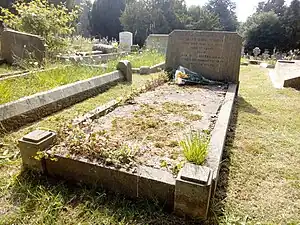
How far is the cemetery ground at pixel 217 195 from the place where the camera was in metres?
1.67

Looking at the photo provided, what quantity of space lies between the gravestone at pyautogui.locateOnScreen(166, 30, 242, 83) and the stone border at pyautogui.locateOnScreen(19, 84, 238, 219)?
12.1 ft

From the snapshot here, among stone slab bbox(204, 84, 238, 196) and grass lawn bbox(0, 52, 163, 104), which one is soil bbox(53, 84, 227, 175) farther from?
grass lawn bbox(0, 52, 163, 104)

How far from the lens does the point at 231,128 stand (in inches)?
133

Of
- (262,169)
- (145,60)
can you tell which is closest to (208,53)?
(145,60)

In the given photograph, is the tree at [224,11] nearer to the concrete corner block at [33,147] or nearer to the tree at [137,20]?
the tree at [137,20]

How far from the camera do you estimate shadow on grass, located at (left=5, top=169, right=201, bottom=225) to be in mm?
1627

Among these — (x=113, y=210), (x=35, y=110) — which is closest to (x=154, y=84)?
(x=35, y=110)

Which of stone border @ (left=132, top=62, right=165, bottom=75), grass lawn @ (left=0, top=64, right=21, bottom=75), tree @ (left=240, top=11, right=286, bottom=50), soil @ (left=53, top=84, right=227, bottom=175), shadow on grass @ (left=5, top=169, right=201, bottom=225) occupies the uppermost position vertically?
tree @ (left=240, top=11, right=286, bottom=50)

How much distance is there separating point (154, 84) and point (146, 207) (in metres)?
3.58

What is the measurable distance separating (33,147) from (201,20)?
103 ft

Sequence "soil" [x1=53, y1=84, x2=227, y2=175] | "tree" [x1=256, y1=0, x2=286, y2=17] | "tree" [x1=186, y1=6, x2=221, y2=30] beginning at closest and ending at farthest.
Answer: "soil" [x1=53, y1=84, x2=227, y2=175]
"tree" [x1=186, y1=6, x2=221, y2=30]
"tree" [x1=256, y1=0, x2=286, y2=17]

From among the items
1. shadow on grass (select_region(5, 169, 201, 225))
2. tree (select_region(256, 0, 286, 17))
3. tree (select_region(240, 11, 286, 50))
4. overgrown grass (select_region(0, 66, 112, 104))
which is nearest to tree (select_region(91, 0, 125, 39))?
tree (select_region(240, 11, 286, 50))

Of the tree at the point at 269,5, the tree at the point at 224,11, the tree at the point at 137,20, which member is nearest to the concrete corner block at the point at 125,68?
the tree at the point at 137,20

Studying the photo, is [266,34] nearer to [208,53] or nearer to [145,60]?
[145,60]
